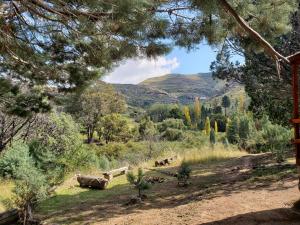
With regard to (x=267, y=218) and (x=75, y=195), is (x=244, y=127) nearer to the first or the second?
(x=75, y=195)

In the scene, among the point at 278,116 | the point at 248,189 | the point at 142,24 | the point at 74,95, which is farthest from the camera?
the point at 278,116

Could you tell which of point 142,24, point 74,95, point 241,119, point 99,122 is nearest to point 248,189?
point 74,95

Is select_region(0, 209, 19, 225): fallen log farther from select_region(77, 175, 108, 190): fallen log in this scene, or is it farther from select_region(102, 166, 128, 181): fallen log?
select_region(102, 166, 128, 181): fallen log

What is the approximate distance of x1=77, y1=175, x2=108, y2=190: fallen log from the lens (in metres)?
11.2

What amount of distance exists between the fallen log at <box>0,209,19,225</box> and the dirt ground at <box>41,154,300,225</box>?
0.60 meters

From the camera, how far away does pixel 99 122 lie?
35594mm

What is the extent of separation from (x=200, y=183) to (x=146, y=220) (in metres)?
4.14

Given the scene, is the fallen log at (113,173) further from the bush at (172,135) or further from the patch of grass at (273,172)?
Result: the bush at (172,135)

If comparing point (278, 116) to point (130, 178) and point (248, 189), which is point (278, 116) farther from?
point (130, 178)

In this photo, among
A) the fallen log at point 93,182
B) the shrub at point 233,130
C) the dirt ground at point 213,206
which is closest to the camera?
the dirt ground at point 213,206

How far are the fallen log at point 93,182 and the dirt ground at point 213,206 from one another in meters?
1.66

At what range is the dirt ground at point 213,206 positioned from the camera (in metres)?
6.21

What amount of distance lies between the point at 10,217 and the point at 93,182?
155 inches

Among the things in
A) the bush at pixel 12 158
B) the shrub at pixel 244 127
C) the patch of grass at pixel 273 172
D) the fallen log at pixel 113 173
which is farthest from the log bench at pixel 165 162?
the shrub at pixel 244 127
